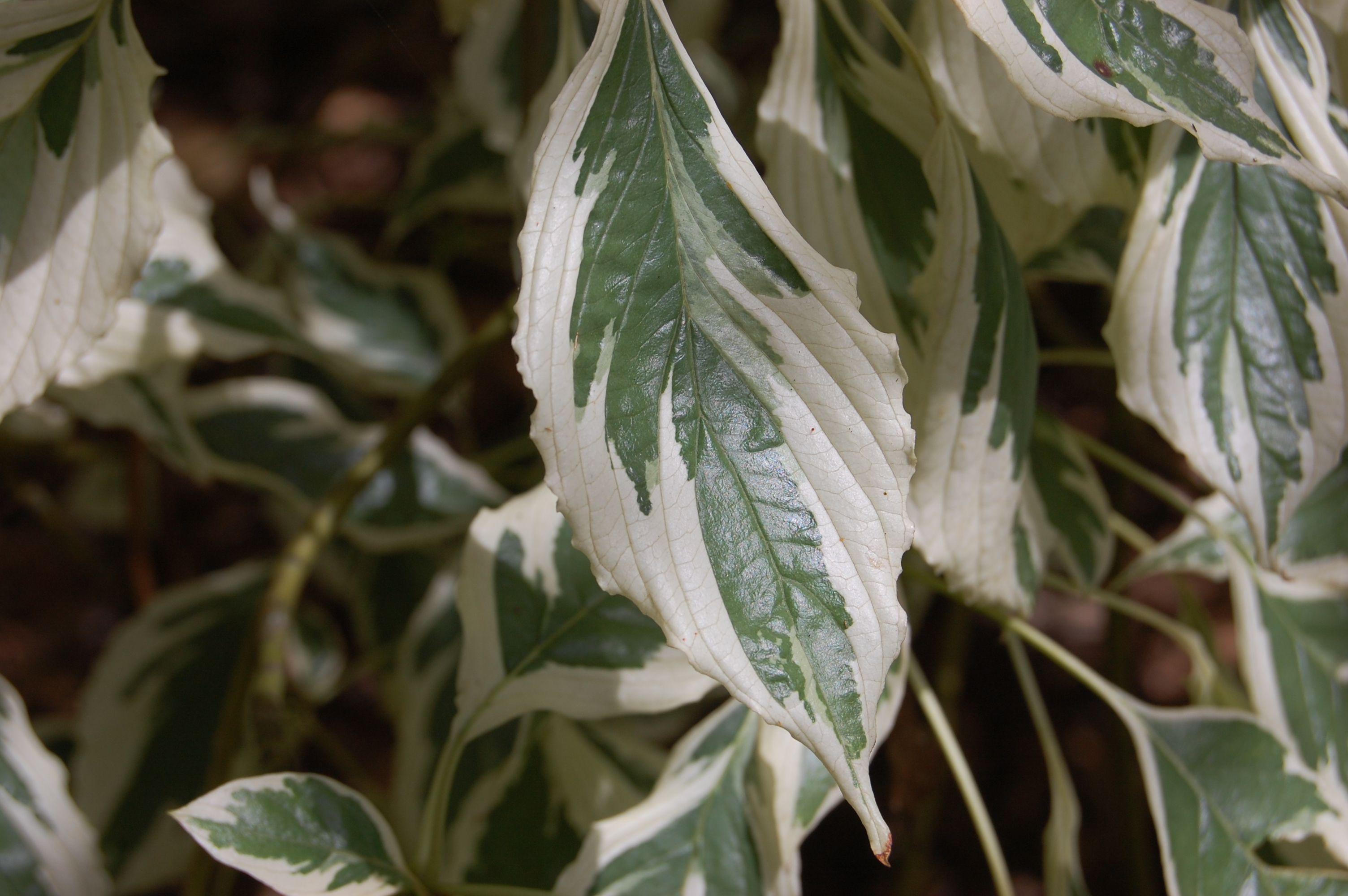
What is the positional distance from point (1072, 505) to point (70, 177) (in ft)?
1.98

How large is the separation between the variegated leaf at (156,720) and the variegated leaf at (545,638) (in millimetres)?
426

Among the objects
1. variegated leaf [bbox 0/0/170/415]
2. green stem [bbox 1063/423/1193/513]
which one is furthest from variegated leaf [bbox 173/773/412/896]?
green stem [bbox 1063/423/1193/513]

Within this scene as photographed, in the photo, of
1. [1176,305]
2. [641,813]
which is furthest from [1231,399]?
[641,813]

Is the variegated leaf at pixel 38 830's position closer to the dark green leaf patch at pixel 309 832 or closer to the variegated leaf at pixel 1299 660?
the dark green leaf patch at pixel 309 832

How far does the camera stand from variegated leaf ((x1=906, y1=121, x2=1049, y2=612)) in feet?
1.47

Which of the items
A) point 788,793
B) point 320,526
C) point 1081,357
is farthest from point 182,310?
point 1081,357

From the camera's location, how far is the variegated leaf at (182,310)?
0.64 m

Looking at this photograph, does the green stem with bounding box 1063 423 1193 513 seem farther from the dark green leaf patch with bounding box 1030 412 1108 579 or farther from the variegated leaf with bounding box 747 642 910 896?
the variegated leaf with bounding box 747 642 910 896

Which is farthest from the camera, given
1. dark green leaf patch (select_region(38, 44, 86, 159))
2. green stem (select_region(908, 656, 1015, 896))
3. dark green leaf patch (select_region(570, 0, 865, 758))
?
green stem (select_region(908, 656, 1015, 896))

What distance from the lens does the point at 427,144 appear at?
1.11 metres

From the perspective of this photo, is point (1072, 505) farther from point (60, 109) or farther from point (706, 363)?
point (60, 109)

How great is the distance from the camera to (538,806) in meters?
0.70

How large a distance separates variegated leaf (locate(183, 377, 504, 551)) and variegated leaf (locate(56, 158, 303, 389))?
0.30 ft

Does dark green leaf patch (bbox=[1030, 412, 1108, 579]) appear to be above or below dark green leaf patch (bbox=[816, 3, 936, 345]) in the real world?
below
